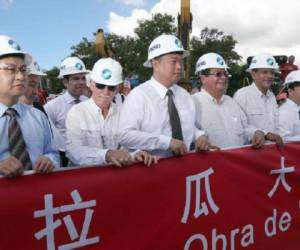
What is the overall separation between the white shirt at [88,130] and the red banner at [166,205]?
67cm

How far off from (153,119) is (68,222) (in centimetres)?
137

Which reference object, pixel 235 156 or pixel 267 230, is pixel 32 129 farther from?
pixel 267 230

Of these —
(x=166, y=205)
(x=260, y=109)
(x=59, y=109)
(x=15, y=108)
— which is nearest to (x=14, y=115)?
(x=15, y=108)

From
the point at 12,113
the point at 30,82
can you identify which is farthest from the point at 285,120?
the point at 12,113

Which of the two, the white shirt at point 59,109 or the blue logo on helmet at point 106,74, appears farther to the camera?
the white shirt at point 59,109

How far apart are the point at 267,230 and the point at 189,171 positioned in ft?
3.55

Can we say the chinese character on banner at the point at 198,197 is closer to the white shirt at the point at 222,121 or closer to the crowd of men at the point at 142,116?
the crowd of men at the point at 142,116

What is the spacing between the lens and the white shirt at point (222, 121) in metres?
4.43

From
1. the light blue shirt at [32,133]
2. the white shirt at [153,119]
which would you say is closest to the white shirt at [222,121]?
the white shirt at [153,119]

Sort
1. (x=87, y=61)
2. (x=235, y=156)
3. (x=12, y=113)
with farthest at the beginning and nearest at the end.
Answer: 1. (x=87, y=61)
2. (x=235, y=156)
3. (x=12, y=113)

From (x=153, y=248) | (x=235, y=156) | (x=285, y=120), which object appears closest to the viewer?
(x=153, y=248)

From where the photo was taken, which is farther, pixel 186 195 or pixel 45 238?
pixel 186 195

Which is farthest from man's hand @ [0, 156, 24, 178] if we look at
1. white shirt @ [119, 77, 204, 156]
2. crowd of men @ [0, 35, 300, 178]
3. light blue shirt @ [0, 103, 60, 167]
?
white shirt @ [119, 77, 204, 156]

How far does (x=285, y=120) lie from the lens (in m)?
5.09
